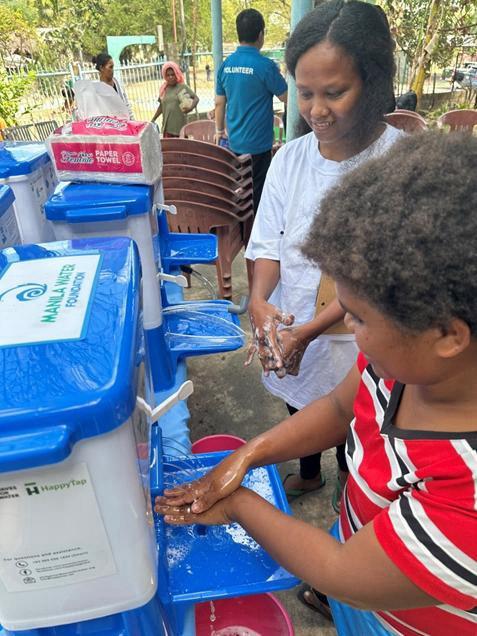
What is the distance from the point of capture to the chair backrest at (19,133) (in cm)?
521

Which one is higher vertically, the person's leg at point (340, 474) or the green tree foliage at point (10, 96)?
the green tree foliage at point (10, 96)

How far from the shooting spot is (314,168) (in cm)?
137

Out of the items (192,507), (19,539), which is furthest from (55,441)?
(192,507)

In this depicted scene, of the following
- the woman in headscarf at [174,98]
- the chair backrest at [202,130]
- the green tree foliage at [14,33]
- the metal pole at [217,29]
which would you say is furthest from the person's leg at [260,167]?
the green tree foliage at [14,33]

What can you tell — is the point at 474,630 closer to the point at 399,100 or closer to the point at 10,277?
the point at 10,277

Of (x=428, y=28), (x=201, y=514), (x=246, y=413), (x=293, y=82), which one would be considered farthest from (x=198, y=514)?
(x=428, y=28)

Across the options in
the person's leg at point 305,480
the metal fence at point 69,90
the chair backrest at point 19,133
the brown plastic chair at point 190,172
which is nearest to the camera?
the person's leg at point 305,480

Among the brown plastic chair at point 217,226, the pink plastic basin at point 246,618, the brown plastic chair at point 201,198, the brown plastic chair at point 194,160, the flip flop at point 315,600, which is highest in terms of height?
the brown plastic chair at point 194,160

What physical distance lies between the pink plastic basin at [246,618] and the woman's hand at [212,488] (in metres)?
0.46

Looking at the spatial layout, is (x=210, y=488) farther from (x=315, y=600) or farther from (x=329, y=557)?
(x=315, y=600)

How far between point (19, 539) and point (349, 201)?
1.94 ft

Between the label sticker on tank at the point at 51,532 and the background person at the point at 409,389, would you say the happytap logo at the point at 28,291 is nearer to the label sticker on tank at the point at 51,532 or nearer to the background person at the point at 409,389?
the label sticker on tank at the point at 51,532

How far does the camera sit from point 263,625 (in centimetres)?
119

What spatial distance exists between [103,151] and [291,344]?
2.64 ft
